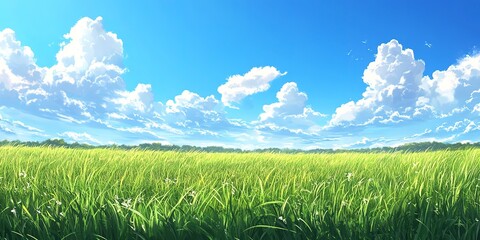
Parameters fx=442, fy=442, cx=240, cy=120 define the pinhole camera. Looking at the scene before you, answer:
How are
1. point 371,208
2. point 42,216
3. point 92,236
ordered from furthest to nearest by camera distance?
point 371,208
point 42,216
point 92,236

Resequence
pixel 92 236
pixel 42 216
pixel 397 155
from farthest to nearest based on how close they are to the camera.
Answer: pixel 397 155, pixel 42 216, pixel 92 236

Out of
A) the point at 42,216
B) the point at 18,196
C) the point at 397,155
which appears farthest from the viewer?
the point at 397,155

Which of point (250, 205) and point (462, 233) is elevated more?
point (250, 205)

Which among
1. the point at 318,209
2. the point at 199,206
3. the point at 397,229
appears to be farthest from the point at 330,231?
the point at 199,206

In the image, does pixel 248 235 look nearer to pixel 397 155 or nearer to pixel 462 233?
pixel 462 233

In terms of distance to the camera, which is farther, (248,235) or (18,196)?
(18,196)

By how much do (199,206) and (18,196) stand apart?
170 cm

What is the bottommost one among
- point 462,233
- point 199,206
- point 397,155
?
point 462,233

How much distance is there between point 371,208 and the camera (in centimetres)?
327

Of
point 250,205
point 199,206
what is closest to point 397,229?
point 250,205

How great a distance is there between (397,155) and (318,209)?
6.29m

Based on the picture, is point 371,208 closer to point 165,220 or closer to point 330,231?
point 330,231

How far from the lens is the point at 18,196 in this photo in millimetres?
3639

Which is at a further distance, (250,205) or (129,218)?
(250,205)
